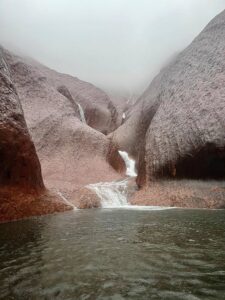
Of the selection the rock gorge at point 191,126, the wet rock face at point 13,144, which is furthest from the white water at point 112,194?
the wet rock face at point 13,144

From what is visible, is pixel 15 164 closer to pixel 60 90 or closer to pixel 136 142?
pixel 136 142

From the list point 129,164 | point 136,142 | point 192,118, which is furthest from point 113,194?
point 136,142

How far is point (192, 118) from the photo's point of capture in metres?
30.4

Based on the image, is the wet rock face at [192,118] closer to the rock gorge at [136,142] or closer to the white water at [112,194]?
the rock gorge at [136,142]

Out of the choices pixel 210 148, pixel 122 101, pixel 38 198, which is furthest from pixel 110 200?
pixel 122 101

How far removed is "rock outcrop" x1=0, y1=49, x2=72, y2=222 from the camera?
2084cm

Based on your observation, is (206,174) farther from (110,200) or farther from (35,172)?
(35,172)

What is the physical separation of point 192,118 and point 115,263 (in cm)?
2315

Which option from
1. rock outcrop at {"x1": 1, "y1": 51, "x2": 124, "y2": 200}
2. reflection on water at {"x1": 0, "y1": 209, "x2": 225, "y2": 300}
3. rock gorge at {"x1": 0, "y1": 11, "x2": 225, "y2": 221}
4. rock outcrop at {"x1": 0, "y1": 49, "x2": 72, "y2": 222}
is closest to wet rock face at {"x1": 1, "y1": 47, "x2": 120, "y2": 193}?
rock outcrop at {"x1": 1, "y1": 51, "x2": 124, "y2": 200}

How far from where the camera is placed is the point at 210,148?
27.0m

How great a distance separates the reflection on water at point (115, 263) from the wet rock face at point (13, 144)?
7.13m

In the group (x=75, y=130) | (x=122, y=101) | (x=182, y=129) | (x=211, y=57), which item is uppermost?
(x=122, y=101)

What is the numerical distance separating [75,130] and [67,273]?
A: 37.7 metres

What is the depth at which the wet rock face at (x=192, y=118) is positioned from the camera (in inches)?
1090
